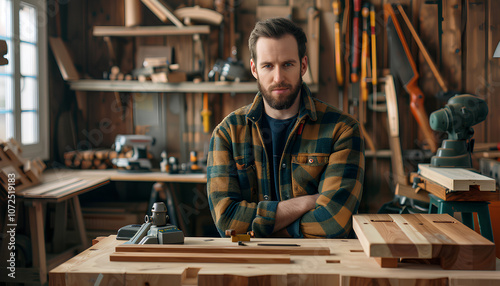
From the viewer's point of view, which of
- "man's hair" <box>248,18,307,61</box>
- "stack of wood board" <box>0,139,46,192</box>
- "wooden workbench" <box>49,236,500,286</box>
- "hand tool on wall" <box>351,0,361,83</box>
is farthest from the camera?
"hand tool on wall" <box>351,0,361,83</box>

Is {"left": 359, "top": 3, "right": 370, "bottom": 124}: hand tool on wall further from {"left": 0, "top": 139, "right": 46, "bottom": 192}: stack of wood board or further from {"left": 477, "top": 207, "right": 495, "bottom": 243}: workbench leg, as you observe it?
{"left": 0, "top": 139, "right": 46, "bottom": 192}: stack of wood board

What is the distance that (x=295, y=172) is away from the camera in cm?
189

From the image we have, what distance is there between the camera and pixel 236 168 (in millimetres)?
1914

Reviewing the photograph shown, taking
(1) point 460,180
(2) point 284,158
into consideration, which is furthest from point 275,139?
(1) point 460,180

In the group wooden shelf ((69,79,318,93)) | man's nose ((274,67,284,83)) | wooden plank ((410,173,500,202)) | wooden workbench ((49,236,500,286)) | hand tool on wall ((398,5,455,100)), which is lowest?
wooden workbench ((49,236,500,286))

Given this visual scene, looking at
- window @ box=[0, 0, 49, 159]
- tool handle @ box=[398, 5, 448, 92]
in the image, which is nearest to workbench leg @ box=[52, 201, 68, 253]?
window @ box=[0, 0, 49, 159]

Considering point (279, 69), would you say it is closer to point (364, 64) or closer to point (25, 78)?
point (364, 64)

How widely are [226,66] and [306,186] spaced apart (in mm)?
2133

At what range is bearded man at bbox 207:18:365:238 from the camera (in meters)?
1.73

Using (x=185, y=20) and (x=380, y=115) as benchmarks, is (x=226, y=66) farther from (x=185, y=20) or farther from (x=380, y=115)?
(x=380, y=115)

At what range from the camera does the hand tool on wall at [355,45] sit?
12.4ft

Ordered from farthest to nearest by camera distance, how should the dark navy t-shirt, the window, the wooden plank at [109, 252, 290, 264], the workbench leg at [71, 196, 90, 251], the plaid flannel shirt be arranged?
the workbench leg at [71, 196, 90, 251], the window, the dark navy t-shirt, the plaid flannel shirt, the wooden plank at [109, 252, 290, 264]

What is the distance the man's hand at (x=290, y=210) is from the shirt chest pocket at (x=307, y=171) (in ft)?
0.34

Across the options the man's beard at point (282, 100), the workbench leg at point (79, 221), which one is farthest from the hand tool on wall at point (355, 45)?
the workbench leg at point (79, 221)
